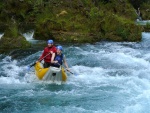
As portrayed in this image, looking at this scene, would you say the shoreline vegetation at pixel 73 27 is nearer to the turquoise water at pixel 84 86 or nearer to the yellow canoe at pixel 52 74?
the turquoise water at pixel 84 86

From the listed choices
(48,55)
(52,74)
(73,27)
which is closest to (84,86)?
(52,74)

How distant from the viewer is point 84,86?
1080 cm

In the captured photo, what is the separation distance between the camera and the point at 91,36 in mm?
19281

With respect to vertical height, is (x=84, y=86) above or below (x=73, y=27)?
below

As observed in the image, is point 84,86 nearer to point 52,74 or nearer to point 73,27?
point 52,74

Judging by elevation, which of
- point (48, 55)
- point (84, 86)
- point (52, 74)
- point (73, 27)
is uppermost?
point (73, 27)

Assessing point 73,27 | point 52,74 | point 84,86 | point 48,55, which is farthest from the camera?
point 73,27

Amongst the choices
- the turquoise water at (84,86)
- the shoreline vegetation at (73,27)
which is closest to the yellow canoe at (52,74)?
the turquoise water at (84,86)

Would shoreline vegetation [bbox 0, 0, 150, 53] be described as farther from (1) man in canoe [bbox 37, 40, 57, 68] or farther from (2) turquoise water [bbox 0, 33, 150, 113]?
(1) man in canoe [bbox 37, 40, 57, 68]

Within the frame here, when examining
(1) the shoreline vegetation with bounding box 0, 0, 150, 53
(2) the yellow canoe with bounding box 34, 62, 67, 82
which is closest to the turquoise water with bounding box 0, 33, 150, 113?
(2) the yellow canoe with bounding box 34, 62, 67, 82

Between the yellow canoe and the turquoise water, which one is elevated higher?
the yellow canoe

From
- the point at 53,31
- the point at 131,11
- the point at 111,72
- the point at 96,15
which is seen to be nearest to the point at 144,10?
the point at 131,11

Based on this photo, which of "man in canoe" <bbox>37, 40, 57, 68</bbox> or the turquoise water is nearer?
the turquoise water

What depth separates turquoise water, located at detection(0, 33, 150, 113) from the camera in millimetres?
9055
